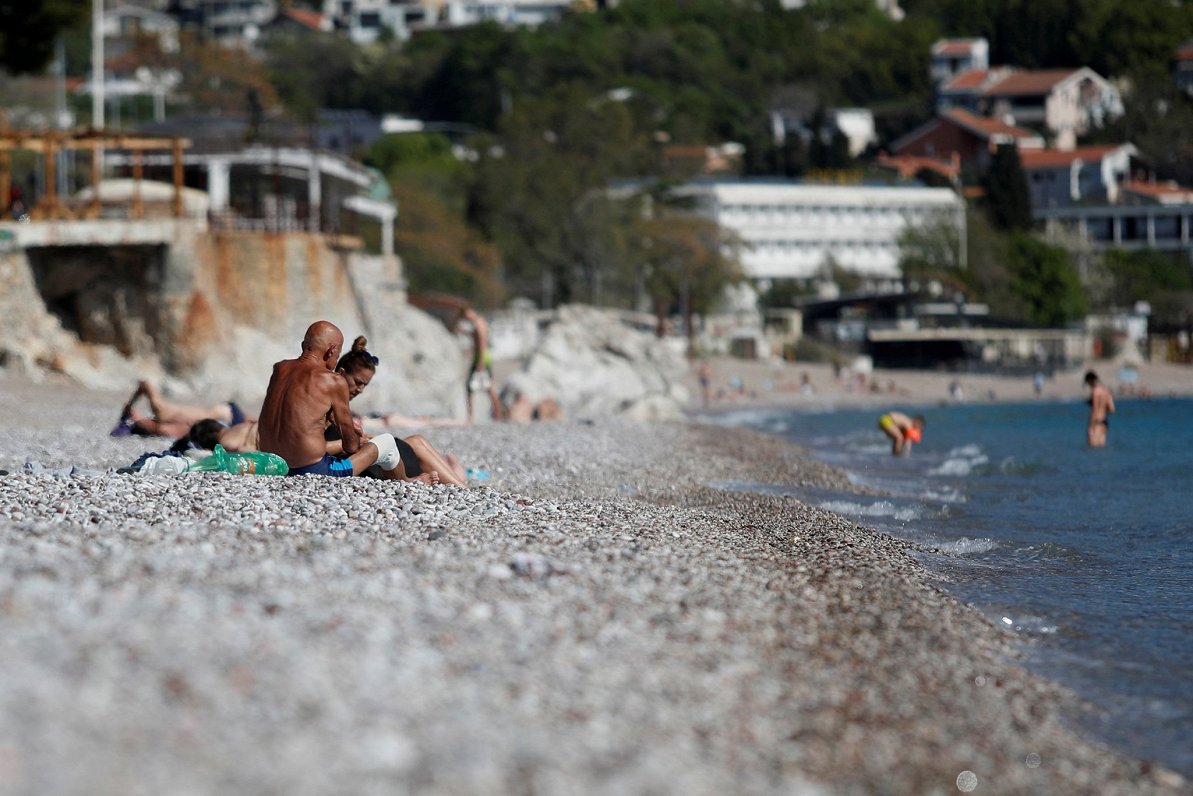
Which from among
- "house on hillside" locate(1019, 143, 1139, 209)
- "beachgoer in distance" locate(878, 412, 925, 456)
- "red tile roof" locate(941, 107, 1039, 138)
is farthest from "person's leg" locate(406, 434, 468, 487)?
"red tile roof" locate(941, 107, 1039, 138)

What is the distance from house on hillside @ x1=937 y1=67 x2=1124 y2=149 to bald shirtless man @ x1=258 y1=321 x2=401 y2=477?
91.7m

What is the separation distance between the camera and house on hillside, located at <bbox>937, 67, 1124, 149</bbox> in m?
97.2

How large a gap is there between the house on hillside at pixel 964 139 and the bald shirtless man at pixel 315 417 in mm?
81186

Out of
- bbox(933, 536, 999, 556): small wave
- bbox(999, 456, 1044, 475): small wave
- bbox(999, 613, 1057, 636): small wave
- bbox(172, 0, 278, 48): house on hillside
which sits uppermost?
bbox(172, 0, 278, 48): house on hillside

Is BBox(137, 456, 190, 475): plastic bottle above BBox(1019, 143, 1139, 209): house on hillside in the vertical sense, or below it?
below

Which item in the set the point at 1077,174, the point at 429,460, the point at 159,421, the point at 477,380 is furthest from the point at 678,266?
the point at 429,460

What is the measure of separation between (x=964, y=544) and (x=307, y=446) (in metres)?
4.00

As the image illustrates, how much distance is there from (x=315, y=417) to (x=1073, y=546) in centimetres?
482

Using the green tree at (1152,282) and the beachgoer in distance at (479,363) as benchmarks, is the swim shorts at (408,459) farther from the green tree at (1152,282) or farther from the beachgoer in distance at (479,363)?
the green tree at (1152,282)

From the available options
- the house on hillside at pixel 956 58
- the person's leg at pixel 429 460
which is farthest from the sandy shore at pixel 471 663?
the house on hillside at pixel 956 58

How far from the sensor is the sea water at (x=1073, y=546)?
610cm

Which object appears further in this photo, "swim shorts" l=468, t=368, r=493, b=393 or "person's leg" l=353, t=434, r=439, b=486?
"swim shorts" l=468, t=368, r=493, b=393

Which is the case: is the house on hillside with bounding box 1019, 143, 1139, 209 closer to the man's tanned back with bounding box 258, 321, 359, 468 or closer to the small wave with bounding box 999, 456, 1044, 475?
the small wave with bounding box 999, 456, 1044, 475

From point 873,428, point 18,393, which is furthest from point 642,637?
point 873,428
